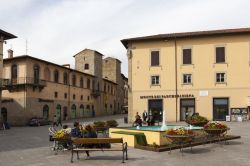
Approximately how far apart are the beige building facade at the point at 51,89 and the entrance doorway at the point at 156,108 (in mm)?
14356

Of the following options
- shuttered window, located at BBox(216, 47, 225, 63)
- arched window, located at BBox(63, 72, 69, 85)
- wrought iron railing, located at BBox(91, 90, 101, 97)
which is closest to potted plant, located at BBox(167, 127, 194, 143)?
shuttered window, located at BBox(216, 47, 225, 63)

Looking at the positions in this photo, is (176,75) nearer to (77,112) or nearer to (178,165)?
(77,112)

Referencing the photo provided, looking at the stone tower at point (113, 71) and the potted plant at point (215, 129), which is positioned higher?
the stone tower at point (113, 71)

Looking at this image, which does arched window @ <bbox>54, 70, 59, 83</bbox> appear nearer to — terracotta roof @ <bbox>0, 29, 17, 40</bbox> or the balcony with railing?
the balcony with railing

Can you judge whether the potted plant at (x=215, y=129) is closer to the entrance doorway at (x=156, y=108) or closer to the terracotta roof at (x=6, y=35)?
the entrance doorway at (x=156, y=108)

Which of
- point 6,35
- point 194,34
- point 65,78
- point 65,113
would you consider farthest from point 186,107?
point 65,78

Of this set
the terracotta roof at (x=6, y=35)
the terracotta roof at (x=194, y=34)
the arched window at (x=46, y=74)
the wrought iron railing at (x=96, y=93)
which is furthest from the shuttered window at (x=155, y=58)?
the wrought iron railing at (x=96, y=93)

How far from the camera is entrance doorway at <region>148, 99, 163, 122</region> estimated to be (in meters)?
38.9

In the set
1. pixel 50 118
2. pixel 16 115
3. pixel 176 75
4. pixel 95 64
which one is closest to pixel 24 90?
pixel 16 115

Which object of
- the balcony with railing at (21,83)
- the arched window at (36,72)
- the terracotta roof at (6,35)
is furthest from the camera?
the arched window at (36,72)

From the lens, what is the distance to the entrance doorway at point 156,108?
38.9 m

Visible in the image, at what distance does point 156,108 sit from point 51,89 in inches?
637

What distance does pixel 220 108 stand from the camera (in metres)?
37.3

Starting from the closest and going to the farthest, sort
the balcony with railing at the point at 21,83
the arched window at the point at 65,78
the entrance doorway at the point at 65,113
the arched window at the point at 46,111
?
the balcony with railing at the point at 21,83
the arched window at the point at 46,111
the entrance doorway at the point at 65,113
the arched window at the point at 65,78
